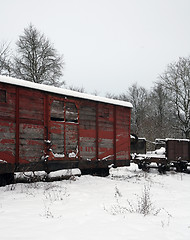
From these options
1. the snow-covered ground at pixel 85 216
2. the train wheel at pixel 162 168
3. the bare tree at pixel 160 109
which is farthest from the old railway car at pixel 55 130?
the bare tree at pixel 160 109

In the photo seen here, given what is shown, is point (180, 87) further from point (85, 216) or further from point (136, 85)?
point (85, 216)

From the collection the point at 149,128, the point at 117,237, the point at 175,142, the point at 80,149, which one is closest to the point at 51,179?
the point at 80,149

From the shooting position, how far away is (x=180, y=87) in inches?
1139

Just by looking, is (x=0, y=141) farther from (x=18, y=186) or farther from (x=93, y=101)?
(x=93, y=101)

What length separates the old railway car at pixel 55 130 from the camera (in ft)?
23.0

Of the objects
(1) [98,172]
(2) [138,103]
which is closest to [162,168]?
(1) [98,172]

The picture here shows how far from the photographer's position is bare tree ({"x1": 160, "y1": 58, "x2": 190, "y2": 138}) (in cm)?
2841

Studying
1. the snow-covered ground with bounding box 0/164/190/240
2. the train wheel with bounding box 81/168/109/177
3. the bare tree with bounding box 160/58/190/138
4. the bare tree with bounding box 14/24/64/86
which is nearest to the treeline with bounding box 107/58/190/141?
the bare tree with bounding box 160/58/190/138

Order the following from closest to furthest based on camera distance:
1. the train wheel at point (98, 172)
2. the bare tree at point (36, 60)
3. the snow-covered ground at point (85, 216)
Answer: the snow-covered ground at point (85, 216)
the train wheel at point (98, 172)
the bare tree at point (36, 60)

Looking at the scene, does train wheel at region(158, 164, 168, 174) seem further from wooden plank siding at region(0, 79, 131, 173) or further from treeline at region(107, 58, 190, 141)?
treeline at region(107, 58, 190, 141)

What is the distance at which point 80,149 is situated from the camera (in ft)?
29.7

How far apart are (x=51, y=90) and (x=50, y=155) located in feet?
7.08

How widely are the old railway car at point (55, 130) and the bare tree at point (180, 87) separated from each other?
1973 centimetres

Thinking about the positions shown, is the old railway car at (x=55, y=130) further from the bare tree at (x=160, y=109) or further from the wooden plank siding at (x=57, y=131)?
the bare tree at (x=160, y=109)
